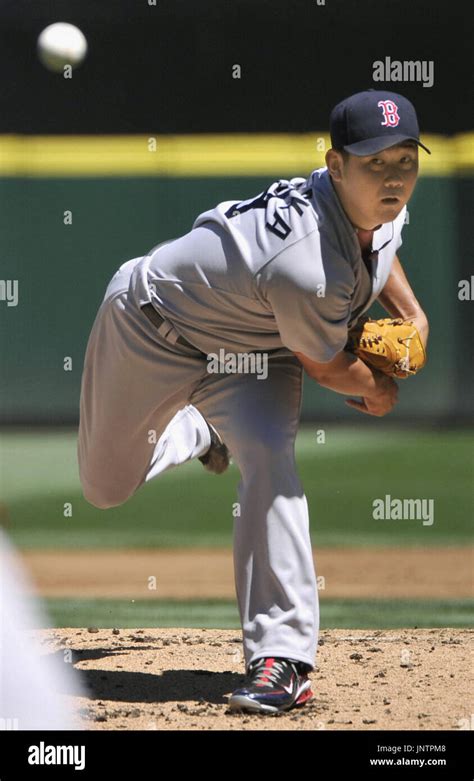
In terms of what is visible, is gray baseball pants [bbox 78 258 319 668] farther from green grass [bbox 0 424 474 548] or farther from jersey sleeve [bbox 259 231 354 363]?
green grass [bbox 0 424 474 548]

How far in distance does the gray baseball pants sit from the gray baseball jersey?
0.08 metres

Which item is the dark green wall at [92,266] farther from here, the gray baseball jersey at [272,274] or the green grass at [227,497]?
the gray baseball jersey at [272,274]

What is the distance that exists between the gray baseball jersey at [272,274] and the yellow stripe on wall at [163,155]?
672 centimetres

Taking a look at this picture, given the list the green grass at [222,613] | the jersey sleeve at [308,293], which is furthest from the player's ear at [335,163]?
the green grass at [222,613]

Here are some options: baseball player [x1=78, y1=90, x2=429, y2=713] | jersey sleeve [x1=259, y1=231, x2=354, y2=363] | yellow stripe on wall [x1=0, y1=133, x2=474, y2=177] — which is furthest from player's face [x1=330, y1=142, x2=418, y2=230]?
yellow stripe on wall [x1=0, y1=133, x2=474, y2=177]

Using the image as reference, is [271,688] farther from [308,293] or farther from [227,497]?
[227,497]

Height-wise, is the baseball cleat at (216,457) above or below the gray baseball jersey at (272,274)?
below

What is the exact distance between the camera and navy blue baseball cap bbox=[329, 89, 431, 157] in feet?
7.39

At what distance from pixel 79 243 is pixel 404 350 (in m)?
6.86

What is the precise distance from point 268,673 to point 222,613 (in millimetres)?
1593

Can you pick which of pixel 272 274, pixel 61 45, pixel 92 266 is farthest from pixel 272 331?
pixel 61 45

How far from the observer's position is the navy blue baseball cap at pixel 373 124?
2254 millimetres

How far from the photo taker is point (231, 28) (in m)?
9.33

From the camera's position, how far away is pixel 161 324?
101 inches
